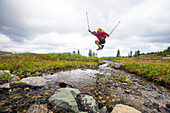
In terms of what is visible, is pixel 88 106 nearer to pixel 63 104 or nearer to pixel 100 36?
pixel 63 104

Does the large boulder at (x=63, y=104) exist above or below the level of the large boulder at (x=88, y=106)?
above

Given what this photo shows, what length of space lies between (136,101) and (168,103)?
1805 mm

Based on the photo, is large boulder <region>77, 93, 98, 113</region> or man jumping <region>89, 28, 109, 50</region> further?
man jumping <region>89, 28, 109, 50</region>

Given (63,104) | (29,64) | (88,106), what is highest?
(29,64)

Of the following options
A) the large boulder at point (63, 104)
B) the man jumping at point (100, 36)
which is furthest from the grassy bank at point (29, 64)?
the man jumping at point (100, 36)

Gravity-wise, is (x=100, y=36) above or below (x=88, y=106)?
above

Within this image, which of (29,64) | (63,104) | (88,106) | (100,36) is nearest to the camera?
(63,104)

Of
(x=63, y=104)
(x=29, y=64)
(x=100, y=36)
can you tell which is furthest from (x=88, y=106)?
(x=29, y=64)

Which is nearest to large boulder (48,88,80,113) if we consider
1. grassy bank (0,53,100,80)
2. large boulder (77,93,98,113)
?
large boulder (77,93,98,113)

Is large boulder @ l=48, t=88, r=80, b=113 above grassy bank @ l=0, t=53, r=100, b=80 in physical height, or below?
below

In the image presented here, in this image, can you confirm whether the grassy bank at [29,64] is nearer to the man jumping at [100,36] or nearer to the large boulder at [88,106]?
the large boulder at [88,106]

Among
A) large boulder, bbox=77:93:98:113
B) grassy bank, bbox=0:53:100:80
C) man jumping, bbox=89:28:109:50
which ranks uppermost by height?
man jumping, bbox=89:28:109:50

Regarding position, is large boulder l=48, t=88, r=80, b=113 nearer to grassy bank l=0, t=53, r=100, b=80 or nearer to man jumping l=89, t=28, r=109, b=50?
grassy bank l=0, t=53, r=100, b=80

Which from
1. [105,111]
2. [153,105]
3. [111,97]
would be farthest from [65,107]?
[153,105]
